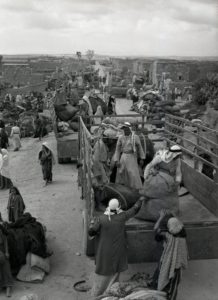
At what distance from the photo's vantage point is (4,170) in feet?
37.1

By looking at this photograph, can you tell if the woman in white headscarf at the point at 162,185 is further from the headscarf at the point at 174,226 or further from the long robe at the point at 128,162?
the long robe at the point at 128,162

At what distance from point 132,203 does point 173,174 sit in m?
0.69

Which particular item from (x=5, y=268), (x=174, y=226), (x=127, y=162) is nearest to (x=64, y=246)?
(x=5, y=268)

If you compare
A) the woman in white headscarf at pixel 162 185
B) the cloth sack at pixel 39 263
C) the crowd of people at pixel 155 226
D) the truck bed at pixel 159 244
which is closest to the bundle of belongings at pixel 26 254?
the cloth sack at pixel 39 263

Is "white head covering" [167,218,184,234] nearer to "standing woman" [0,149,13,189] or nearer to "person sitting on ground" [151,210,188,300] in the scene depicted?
"person sitting on ground" [151,210,188,300]

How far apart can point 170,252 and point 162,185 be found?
3.06 ft

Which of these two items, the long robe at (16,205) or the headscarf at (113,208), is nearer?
the headscarf at (113,208)

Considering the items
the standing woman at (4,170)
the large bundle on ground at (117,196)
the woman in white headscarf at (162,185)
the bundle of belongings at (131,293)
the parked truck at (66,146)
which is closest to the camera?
the bundle of belongings at (131,293)

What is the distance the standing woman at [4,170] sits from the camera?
1111 centimetres

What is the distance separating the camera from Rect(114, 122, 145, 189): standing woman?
734 centimetres

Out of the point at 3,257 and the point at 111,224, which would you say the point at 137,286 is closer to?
the point at 111,224

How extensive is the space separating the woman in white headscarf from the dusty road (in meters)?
1.08

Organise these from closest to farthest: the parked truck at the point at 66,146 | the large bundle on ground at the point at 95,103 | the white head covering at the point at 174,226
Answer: the white head covering at the point at 174,226, the parked truck at the point at 66,146, the large bundle on ground at the point at 95,103

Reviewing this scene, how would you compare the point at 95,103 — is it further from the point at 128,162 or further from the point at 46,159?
the point at 128,162
